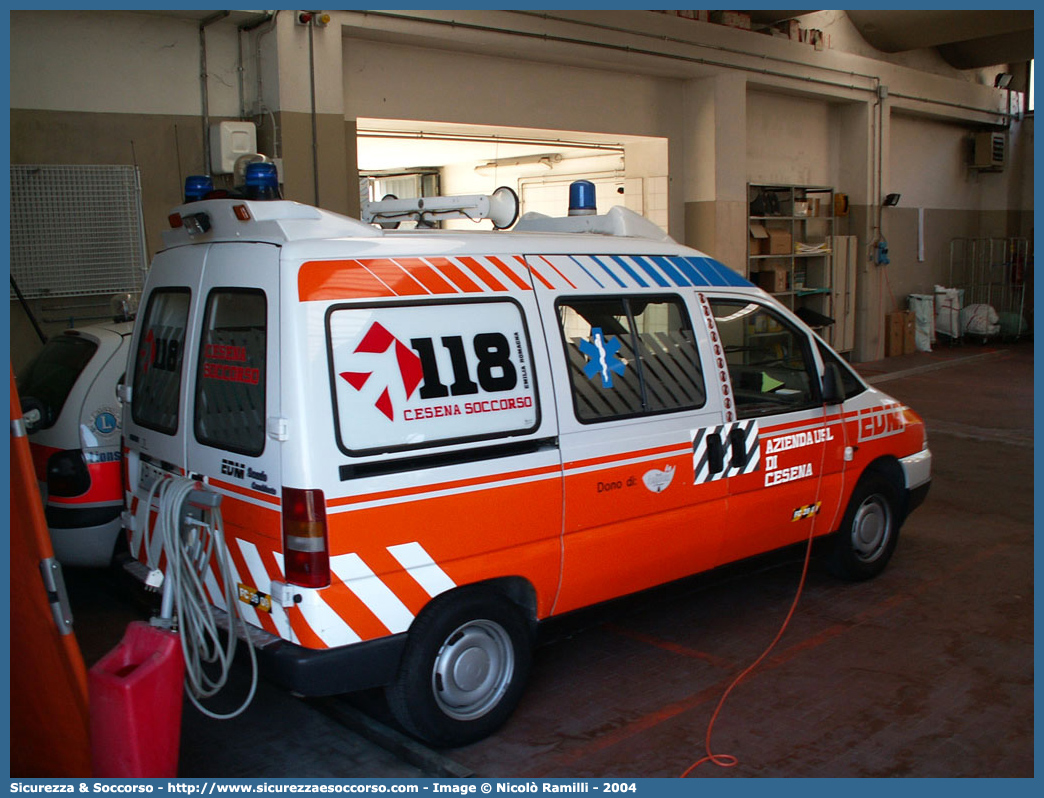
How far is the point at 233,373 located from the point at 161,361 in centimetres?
65

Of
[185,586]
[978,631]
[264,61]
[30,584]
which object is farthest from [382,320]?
[264,61]

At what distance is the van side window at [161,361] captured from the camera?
3979 mm

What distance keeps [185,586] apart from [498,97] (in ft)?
26.0

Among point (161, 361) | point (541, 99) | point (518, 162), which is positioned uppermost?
point (541, 99)

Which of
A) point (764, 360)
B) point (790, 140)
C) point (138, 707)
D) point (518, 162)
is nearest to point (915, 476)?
point (764, 360)

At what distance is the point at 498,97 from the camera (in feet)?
34.3

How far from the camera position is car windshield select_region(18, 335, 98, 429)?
502cm

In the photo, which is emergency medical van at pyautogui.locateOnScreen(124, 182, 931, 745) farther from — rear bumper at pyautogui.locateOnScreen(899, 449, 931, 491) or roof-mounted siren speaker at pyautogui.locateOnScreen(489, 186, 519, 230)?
rear bumper at pyautogui.locateOnScreen(899, 449, 931, 491)

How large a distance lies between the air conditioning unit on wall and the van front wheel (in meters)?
17.5

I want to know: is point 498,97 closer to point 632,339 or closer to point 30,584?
point 632,339

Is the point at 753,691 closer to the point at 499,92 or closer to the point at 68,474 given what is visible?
the point at 68,474

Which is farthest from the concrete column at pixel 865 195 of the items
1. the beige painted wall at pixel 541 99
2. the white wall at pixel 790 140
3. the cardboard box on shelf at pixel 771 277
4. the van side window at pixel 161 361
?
the van side window at pixel 161 361

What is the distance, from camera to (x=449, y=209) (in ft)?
17.0

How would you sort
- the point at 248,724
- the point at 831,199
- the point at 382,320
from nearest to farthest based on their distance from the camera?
the point at 382,320 → the point at 248,724 → the point at 831,199
